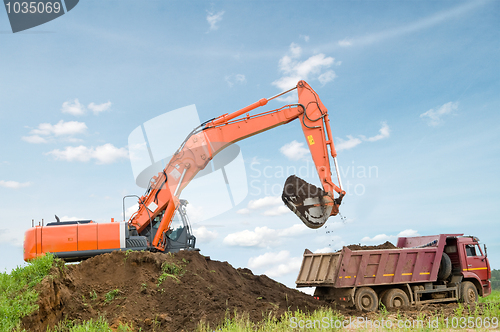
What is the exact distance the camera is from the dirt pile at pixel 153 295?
9.50m

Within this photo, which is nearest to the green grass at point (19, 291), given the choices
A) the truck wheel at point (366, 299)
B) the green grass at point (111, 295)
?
the green grass at point (111, 295)

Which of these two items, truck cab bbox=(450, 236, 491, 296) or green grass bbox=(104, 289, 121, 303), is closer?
green grass bbox=(104, 289, 121, 303)

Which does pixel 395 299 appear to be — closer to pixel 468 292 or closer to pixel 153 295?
pixel 468 292

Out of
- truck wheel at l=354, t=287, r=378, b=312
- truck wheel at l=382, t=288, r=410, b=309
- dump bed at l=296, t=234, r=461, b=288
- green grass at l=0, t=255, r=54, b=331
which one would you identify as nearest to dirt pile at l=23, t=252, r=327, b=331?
green grass at l=0, t=255, r=54, b=331

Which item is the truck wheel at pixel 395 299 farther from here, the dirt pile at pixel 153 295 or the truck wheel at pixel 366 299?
the dirt pile at pixel 153 295

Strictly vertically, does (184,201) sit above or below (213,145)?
below

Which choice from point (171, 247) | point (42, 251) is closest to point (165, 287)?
point (171, 247)

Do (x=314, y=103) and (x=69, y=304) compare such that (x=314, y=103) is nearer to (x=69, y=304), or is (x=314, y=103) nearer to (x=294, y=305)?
Result: (x=294, y=305)

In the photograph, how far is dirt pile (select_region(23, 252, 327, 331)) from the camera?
950cm

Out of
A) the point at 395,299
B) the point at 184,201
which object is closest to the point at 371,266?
the point at 395,299

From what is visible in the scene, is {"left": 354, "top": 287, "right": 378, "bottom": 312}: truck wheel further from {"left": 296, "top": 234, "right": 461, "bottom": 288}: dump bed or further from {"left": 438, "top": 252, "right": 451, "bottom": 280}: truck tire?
{"left": 438, "top": 252, "right": 451, "bottom": 280}: truck tire

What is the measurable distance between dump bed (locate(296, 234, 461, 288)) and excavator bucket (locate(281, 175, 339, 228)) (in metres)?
1.36

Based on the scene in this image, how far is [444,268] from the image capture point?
48.0 ft

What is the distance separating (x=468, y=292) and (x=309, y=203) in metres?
7.06
